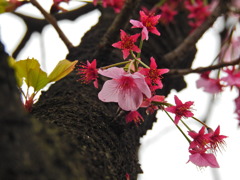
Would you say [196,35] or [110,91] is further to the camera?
[196,35]

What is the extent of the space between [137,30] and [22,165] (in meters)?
→ 1.10

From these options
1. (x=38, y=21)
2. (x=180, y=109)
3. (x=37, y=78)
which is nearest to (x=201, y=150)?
(x=180, y=109)

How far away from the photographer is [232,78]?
1111 mm

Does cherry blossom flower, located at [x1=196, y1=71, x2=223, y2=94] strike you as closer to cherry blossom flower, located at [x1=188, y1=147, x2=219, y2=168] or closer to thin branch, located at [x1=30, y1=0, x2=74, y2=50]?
cherry blossom flower, located at [x1=188, y1=147, x2=219, y2=168]

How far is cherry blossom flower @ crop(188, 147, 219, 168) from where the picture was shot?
755 mm

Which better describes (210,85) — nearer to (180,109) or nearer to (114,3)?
(180,109)

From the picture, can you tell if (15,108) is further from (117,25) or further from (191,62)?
(191,62)

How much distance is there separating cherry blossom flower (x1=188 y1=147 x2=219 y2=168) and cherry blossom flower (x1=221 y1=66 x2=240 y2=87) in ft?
1.49

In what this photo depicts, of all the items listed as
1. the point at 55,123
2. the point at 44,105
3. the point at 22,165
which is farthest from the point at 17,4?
the point at 22,165

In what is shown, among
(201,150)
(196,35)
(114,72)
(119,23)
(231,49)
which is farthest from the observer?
(231,49)

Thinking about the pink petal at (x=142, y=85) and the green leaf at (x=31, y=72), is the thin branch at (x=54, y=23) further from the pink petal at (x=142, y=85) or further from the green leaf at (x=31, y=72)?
the pink petal at (x=142, y=85)

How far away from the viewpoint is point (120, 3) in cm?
150

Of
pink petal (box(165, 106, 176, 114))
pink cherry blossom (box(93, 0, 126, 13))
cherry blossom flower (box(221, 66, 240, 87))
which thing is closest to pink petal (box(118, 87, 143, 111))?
pink petal (box(165, 106, 176, 114))

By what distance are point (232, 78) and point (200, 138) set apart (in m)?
0.45
